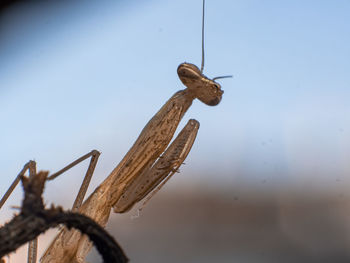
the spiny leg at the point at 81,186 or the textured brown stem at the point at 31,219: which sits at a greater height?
the spiny leg at the point at 81,186

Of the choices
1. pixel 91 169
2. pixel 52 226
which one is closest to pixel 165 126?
pixel 91 169

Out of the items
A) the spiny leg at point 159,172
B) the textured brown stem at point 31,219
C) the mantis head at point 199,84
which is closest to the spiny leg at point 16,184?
the spiny leg at point 159,172

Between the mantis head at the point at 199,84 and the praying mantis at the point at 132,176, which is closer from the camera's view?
the praying mantis at the point at 132,176

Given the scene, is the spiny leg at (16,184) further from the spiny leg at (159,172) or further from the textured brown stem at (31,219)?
the textured brown stem at (31,219)

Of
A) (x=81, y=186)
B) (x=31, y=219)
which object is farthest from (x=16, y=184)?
(x=31, y=219)

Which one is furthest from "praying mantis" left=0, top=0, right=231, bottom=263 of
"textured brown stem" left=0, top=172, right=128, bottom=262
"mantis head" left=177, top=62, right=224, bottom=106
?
"textured brown stem" left=0, top=172, right=128, bottom=262

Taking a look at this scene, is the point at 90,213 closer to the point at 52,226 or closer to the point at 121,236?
the point at 52,226
